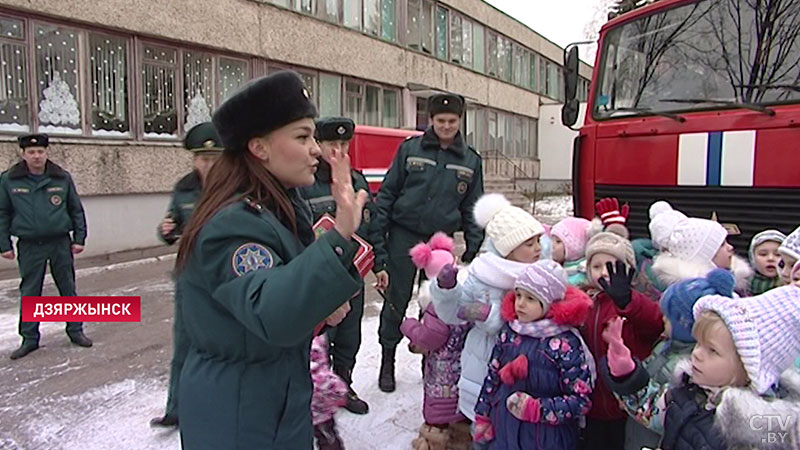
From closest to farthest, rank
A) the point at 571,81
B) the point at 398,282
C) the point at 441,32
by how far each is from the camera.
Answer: the point at 398,282, the point at 571,81, the point at 441,32

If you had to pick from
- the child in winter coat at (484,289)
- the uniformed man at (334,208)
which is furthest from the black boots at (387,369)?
the child in winter coat at (484,289)

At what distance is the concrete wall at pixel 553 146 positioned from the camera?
2862 cm

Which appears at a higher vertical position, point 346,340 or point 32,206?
point 32,206

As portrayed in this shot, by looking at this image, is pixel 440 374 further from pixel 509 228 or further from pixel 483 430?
pixel 509 228

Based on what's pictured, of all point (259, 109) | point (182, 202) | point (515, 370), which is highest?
point (259, 109)

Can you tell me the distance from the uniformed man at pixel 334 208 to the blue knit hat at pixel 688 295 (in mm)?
1845

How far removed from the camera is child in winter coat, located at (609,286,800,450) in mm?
1543

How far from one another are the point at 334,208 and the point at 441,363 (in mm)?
1143

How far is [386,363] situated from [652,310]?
2.07 metres

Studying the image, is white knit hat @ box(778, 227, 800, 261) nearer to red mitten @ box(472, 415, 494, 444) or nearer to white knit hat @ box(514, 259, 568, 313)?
white knit hat @ box(514, 259, 568, 313)

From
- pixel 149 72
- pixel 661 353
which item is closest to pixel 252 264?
pixel 661 353

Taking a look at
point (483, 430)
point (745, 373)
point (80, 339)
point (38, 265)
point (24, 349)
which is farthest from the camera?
point (80, 339)

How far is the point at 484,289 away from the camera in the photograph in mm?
2740

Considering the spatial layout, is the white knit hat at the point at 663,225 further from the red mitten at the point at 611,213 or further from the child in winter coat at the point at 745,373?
the child in winter coat at the point at 745,373
